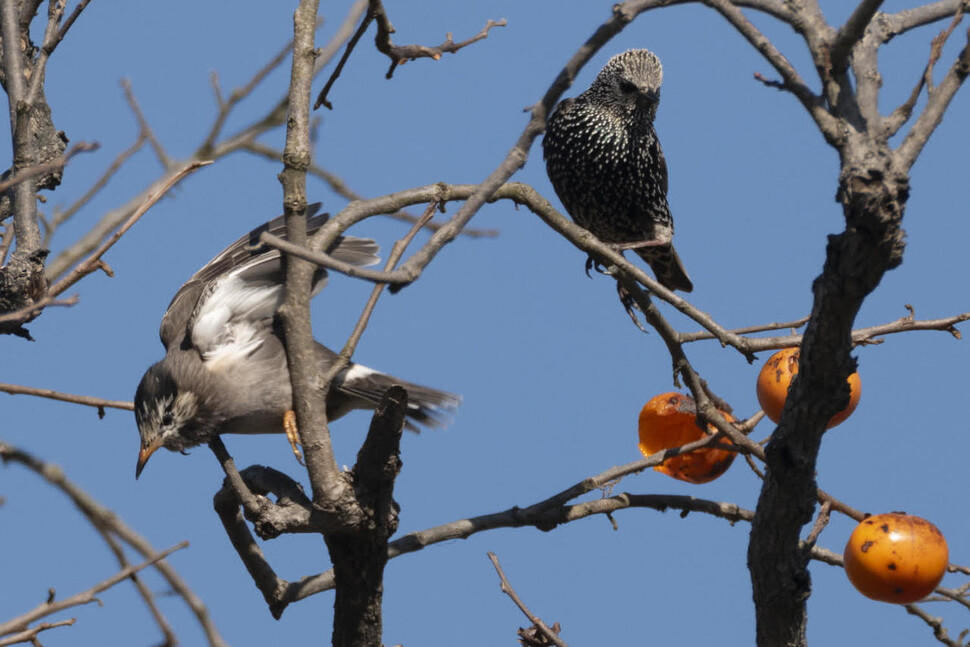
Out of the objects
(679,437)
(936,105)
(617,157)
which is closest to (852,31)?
(936,105)

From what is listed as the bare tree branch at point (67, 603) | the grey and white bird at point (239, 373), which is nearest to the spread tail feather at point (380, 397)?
the grey and white bird at point (239, 373)

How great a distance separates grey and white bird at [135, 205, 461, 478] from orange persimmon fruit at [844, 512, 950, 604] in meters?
1.56

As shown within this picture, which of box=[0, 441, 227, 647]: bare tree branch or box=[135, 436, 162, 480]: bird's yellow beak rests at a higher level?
box=[135, 436, 162, 480]: bird's yellow beak

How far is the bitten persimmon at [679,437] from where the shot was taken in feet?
12.6

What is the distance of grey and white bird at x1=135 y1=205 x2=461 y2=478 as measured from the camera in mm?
3949

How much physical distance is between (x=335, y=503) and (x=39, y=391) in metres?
0.91

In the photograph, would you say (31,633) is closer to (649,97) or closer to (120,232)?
(120,232)

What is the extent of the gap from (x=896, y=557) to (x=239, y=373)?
2.23 meters

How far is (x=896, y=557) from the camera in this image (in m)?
3.01

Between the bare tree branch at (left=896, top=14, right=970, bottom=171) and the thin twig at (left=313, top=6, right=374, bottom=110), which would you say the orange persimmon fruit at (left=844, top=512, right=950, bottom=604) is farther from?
the thin twig at (left=313, top=6, right=374, bottom=110)

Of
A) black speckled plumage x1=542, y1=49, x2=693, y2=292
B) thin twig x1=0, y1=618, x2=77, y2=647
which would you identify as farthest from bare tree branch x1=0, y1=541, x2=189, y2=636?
black speckled plumage x1=542, y1=49, x2=693, y2=292

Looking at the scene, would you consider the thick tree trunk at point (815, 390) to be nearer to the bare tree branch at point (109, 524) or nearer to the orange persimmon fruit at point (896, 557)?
the orange persimmon fruit at point (896, 557)

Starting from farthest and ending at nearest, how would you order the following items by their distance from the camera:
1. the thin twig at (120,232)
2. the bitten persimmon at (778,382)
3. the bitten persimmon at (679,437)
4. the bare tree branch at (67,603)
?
the bitten persimmon at (679,437) → the bitten persimmon at (778,382) → the thin twig at (120,232) → the bare tree branch at (67,603)

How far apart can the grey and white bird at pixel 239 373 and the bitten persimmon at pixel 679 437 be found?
2.31 ft
